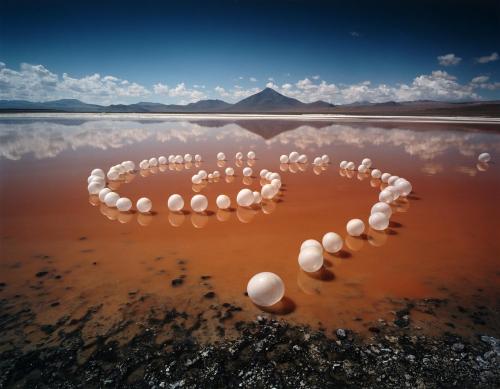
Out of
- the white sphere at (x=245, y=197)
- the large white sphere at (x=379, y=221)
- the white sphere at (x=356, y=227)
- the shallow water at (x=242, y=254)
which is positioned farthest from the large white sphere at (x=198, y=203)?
the large white sphere at (x=379, y=221)

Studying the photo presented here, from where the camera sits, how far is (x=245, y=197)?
7.45 m

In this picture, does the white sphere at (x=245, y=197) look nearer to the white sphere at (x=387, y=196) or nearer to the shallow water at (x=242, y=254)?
the shallow water at (x=242, y=254)

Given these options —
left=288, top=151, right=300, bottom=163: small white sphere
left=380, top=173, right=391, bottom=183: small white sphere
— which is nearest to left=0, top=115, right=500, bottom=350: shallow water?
left=380, top=173, right=391, bottom=183: small white sphere

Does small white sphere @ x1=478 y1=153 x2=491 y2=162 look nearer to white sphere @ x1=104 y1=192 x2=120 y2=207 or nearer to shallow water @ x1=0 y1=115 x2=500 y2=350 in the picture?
shallow water @ x1=0 y1=115 x2=500 y2=350

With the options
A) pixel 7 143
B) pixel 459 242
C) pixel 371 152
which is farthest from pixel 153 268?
pixel 7 143

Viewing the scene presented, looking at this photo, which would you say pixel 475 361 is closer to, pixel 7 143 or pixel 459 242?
pixel 459 242

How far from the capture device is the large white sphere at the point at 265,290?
3709mm

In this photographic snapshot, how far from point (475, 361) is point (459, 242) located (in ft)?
10.8

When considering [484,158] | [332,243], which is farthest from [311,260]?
[484,158]

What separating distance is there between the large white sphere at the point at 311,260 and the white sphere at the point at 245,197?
308cm

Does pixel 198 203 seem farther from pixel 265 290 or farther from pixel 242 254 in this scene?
pixel 265 290

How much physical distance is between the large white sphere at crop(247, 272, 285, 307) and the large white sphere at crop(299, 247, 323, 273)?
0.86 meters

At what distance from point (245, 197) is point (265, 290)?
12.9ft

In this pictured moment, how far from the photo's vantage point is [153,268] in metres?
4.81
